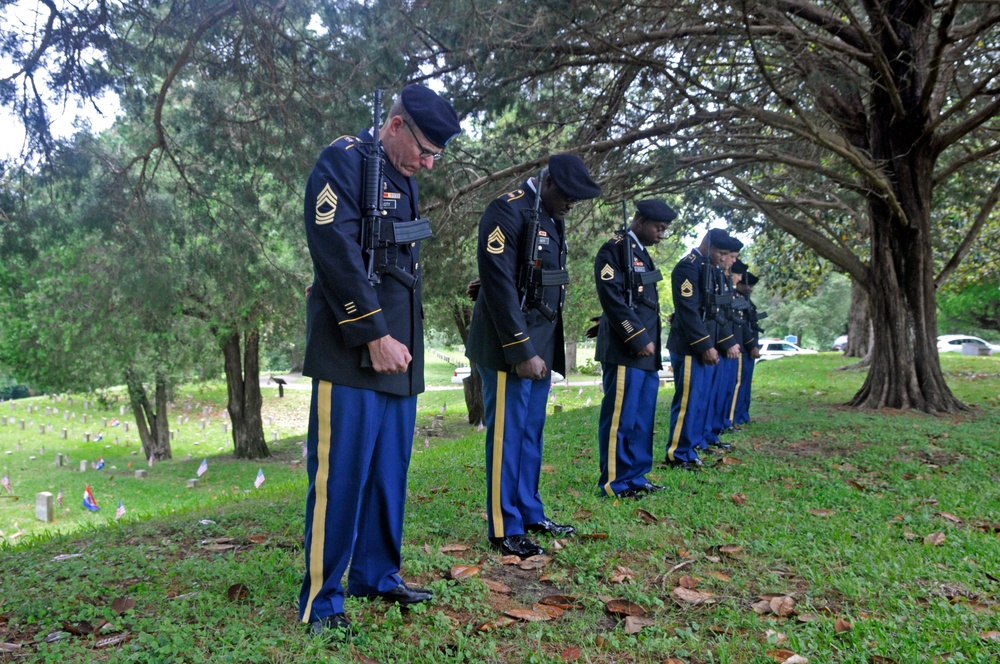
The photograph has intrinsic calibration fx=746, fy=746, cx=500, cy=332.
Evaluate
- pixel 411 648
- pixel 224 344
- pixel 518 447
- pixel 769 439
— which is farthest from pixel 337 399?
pixel 224 344

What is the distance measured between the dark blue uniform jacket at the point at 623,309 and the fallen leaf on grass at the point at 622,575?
75.2 inches

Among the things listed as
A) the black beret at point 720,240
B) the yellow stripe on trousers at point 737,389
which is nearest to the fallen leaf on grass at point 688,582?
the black beret at point 720,240

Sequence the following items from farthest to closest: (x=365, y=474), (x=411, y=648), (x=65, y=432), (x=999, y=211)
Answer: (x=65, y=432) → (x=999, y=211) → (x=365, y=474) → (x=411, y=648)

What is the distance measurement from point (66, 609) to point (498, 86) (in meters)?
6.75

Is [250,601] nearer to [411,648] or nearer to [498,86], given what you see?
[411,648]

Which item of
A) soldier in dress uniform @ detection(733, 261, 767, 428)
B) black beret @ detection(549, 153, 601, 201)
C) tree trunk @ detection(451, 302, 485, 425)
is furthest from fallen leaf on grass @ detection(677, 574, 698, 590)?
tree trunk @ detection(451, 302, 485, 425)

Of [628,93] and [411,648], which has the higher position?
[628,93]

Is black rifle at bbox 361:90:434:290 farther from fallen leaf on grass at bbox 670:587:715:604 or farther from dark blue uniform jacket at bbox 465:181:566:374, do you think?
fallen leaf on grass at bbox 670:587:715:604

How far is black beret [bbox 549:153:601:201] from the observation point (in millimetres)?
4395

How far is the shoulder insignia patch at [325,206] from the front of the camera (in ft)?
9.84

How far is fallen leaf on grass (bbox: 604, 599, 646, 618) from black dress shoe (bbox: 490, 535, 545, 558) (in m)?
0.77

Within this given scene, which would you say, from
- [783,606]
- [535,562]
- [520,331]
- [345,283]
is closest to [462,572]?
[535,562]

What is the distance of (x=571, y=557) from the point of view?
399 centimetres

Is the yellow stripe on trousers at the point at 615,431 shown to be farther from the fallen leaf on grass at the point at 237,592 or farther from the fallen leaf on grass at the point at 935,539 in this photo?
the fallen leaf on grass at the point at 237,592
